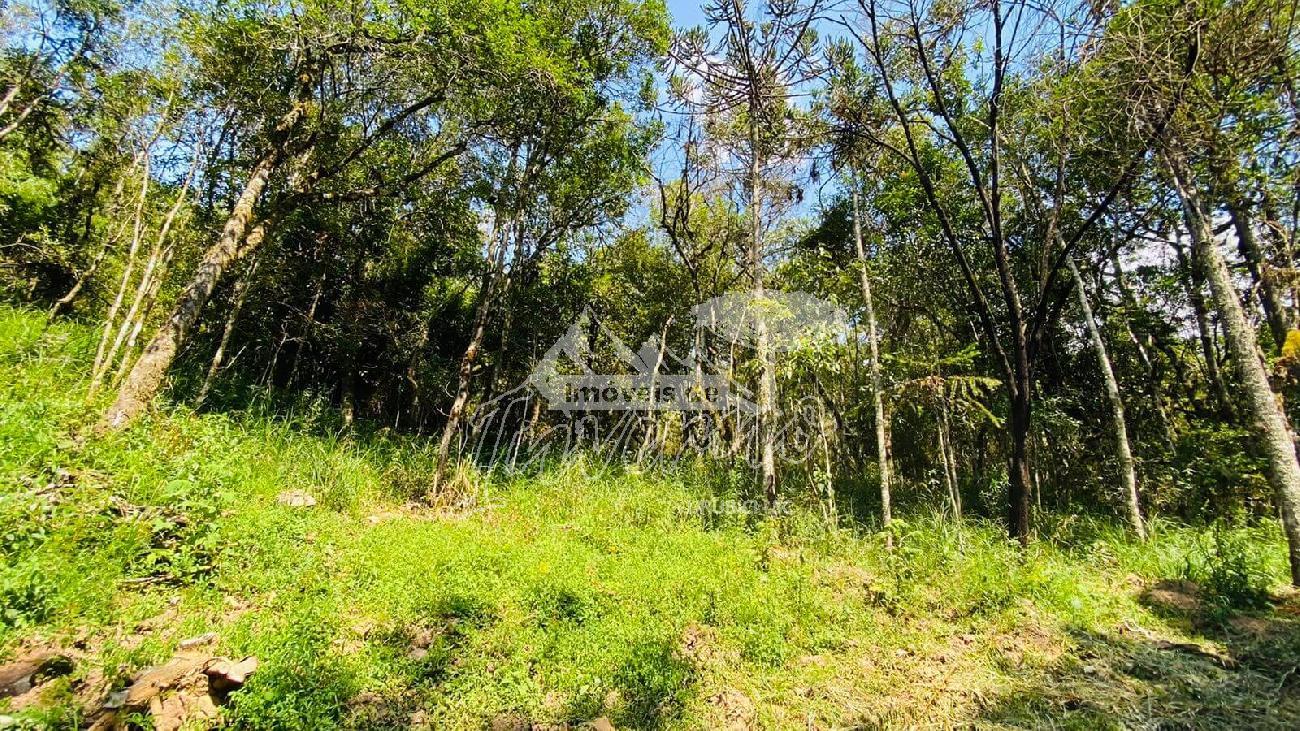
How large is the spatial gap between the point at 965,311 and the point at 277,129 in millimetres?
10948

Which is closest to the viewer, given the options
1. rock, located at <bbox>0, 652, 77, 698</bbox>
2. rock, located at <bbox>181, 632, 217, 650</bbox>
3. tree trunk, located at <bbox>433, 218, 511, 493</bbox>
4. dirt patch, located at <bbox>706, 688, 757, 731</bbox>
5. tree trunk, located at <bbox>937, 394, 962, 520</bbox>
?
→ rock, located at <bbox>0, 652, 77, 698</bbox>

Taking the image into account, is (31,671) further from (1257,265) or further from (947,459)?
(1257,265)

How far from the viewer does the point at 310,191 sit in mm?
6484

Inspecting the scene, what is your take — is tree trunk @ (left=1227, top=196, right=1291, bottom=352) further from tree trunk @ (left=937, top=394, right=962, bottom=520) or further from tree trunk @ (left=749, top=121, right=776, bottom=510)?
tree trunk @ (left=749, top=121, right=776, bottom=510)

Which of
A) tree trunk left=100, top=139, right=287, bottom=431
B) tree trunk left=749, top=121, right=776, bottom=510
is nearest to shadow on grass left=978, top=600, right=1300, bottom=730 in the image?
tree trunk left=749, top=121, right=776, bottom=510

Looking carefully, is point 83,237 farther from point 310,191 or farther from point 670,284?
point 670,284

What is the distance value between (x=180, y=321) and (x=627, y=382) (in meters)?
7.59

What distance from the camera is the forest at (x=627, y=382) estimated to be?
10.4 feet

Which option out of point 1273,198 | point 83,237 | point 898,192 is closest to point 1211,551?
point 1273,198

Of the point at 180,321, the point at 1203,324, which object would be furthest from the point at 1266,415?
the point at 180,321

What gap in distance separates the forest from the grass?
0.03 metres

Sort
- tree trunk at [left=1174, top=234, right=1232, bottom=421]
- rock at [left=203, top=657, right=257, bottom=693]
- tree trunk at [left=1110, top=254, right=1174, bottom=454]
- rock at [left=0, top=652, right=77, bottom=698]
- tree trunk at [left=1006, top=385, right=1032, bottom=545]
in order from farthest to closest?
tree trunk at [left=1110, top=254, right=1174, bottom=454] → tree trunk at [left=1174, top=234, right=1232, bottom=421] → tree trunk at [left=1006, top=385, right=1032, bottom=545] → rock at [left=203, top=657, right=257, bottom=693] → rock at [left=0, top=652, right=77, bottom=698]

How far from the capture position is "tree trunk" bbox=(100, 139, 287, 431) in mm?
4602

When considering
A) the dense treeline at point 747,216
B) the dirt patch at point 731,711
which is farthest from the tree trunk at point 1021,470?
the dirt patch at point 731,711
